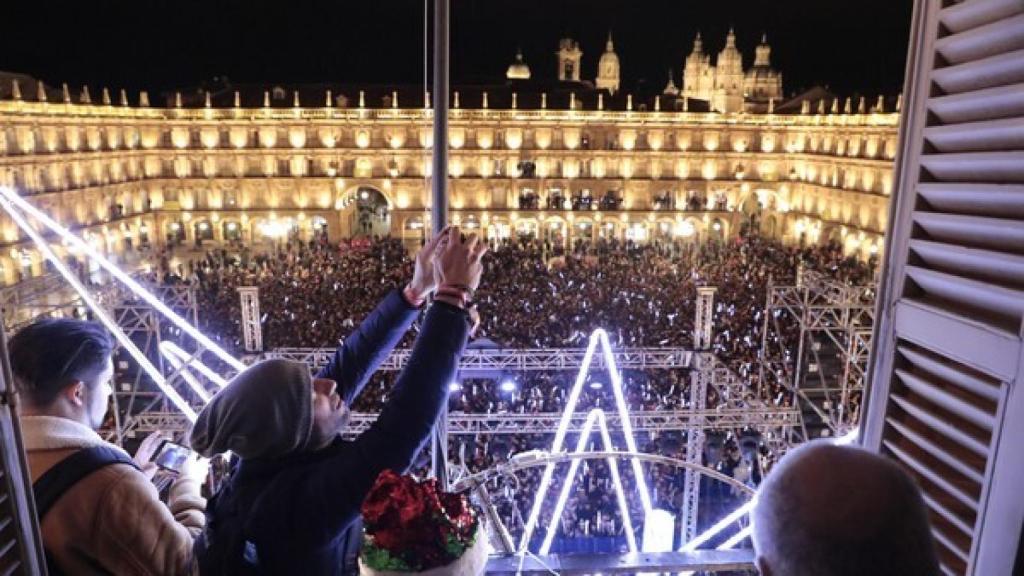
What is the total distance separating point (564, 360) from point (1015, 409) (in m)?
12.3

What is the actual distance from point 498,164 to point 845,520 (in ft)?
152

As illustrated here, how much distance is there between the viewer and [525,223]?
46844mm

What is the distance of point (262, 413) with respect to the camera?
1.95 meters

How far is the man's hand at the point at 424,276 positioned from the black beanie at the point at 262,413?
0.59 meters

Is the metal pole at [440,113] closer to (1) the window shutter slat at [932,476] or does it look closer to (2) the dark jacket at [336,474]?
(2) the dark jacket at [336,474]

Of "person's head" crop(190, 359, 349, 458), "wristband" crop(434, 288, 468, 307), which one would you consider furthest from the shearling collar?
"wristband" crop(434, 288, 468, 307)

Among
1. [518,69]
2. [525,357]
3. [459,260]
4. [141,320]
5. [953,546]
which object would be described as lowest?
[525,357]

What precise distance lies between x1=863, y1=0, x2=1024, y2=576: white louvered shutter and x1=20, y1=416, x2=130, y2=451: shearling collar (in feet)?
8.94

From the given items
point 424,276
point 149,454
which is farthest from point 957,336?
point 149,454

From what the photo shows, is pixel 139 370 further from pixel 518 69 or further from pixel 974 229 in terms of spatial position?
pixel 518 69

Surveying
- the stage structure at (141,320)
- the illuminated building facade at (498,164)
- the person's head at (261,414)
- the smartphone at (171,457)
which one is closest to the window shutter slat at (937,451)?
the person's head at (261,414)

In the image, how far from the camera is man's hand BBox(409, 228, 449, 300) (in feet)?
8.00

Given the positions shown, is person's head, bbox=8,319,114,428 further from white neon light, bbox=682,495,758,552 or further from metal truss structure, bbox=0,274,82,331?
metal truss structure, bbox=0,274,82,331

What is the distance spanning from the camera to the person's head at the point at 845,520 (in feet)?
4.62
